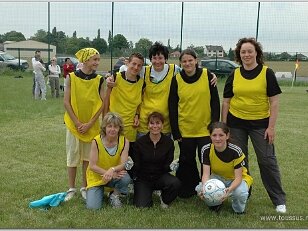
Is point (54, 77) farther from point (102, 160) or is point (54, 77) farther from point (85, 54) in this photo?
point (102, 160)

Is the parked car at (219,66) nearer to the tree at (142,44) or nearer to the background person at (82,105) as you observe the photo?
the tree at (142,44)

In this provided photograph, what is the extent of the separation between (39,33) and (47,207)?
21.9 m

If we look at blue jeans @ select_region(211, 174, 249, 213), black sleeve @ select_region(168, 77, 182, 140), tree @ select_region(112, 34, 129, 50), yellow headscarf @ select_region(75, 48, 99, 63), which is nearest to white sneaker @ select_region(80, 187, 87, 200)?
black sleeve @ select_region(168, 77, 182, 140)

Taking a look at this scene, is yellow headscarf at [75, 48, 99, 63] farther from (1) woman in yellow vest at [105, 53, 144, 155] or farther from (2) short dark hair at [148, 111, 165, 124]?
(2) short dark hair at [148, 111, 165, 124]

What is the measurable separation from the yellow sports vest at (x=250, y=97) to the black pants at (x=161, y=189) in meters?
1.02

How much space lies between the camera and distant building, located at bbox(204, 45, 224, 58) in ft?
76.0

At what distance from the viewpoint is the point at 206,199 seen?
173 inches

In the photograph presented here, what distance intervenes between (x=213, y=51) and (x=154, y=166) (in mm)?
20283

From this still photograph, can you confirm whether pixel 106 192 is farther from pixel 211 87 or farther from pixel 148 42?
pixel 148 42

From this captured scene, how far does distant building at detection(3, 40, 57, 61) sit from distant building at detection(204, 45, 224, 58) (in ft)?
30.7

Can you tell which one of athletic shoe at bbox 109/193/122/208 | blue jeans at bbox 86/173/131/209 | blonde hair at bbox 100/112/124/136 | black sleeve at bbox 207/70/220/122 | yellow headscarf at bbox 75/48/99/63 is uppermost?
yellow headscarf at bbox 75/48/99/63

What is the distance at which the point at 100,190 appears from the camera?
4.65 meters

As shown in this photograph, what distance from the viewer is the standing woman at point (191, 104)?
470 centimetres

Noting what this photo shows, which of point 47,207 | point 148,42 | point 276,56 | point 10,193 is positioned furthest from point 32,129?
point 276,56
